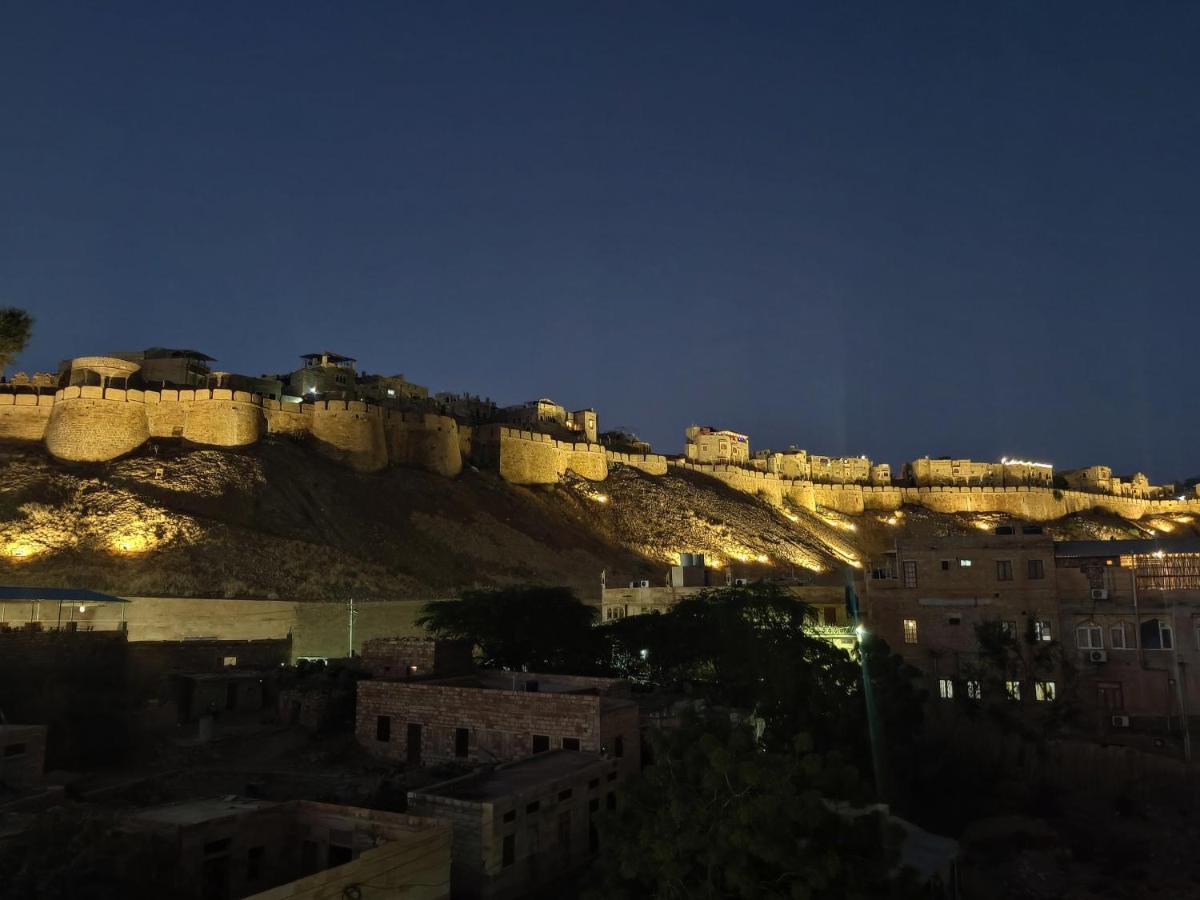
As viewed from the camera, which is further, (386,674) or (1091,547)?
(1091,547)

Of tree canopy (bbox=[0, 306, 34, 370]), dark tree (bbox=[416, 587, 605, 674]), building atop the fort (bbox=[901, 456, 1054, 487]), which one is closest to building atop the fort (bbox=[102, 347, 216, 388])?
tree canopy (bbox=[0, 306, 34, 370])

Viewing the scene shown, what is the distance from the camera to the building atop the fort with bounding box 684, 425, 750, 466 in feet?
264

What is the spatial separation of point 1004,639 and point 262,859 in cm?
1824

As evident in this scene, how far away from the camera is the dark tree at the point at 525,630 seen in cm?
2828

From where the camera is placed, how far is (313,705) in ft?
69.1

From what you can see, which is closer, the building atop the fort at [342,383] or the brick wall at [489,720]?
the brick wall at [489,720]

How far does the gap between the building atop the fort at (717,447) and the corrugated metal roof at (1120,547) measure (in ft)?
176

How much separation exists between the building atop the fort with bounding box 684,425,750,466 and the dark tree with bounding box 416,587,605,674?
50.2 m

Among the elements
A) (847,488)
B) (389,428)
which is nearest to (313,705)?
(389,428)

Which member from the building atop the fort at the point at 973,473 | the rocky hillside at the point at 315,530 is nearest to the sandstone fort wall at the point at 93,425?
the rocky hillside at the point at 315,530

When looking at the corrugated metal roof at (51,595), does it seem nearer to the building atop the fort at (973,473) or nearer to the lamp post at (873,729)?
the lamp post at (873,729)

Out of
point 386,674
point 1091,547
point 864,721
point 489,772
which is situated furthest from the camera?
point 1091,547

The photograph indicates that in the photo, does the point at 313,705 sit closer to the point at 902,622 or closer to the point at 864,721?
the point at 864,721

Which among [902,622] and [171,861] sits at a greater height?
[902,622]
